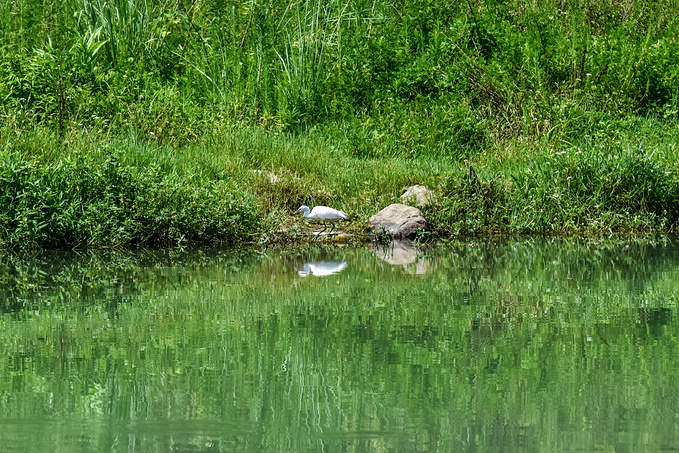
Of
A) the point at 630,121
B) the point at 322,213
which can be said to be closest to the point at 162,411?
the point at 322,213


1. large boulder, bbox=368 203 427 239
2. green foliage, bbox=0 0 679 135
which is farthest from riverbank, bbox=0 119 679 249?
green foliage, bbox=0 0 679 135

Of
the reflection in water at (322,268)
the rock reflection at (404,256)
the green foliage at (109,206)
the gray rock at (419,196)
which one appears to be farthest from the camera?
the gray rock at (419,196)

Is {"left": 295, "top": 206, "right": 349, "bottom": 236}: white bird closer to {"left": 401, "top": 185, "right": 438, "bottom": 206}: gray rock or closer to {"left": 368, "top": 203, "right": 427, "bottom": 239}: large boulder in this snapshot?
{"left": 368, "top": 203, "right": 427, "bottom": 239}: large boulder

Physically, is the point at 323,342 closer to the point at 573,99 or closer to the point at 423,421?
the point at 423,421

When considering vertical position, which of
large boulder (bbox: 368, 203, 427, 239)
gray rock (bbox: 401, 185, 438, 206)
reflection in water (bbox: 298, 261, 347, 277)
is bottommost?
large boulder (bbox: 368, 203, 427, 239)

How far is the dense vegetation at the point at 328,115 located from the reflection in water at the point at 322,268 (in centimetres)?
123

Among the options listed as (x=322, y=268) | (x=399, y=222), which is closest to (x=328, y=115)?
(x=399, y=222)

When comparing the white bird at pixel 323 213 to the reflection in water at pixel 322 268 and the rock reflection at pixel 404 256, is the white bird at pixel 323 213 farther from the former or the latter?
the reflection in water at pixel 322 268

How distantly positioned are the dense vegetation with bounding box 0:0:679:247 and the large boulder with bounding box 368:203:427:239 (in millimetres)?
191

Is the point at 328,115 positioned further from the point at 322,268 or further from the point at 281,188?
the point at 322,268

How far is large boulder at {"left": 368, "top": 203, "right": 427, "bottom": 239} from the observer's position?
823 centimetres

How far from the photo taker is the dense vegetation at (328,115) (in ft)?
26.1

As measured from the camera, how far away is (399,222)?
27.0 ft

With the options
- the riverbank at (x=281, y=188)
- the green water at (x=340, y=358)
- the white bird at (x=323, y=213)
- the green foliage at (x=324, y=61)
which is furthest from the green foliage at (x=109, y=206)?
the green foliage at (x=324, y=61)
